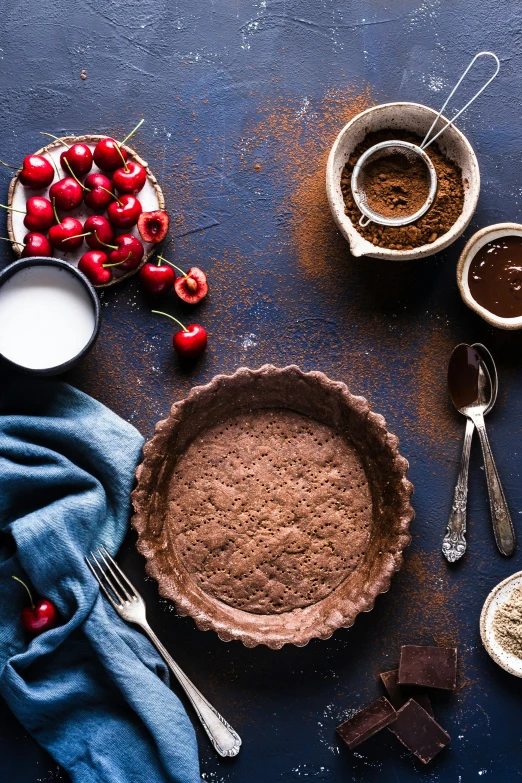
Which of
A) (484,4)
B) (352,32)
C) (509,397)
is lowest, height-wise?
(509,397)

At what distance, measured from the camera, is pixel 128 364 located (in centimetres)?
276

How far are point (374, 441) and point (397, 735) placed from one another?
39.8 inches

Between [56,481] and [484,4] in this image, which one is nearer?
[56,481]

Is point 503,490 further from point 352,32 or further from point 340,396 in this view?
point 352,32

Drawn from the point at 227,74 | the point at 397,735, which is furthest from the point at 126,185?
the point at 397,735

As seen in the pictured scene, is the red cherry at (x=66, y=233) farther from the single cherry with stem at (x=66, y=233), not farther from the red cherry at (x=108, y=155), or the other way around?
the red cherry at (x=108, y=155)

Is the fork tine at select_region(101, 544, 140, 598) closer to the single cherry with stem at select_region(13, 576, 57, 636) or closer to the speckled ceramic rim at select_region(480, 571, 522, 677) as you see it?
the single cherry with stem at select_region(13, 576, 57, 636)

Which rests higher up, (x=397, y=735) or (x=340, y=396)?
(x=340, y=396)

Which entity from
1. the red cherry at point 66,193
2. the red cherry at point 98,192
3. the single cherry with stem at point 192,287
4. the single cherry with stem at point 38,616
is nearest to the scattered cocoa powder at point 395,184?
the single cherry with stem at point 192,287

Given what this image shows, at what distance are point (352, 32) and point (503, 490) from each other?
5.76 feet

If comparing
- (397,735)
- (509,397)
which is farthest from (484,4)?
(397,735)

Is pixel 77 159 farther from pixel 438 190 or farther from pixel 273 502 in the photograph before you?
pixel 273 502

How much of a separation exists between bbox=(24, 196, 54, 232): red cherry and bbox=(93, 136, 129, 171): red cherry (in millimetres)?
231

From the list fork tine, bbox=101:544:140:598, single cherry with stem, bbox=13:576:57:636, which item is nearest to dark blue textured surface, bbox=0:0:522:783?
fork tine, bbox=101:544:140:598
